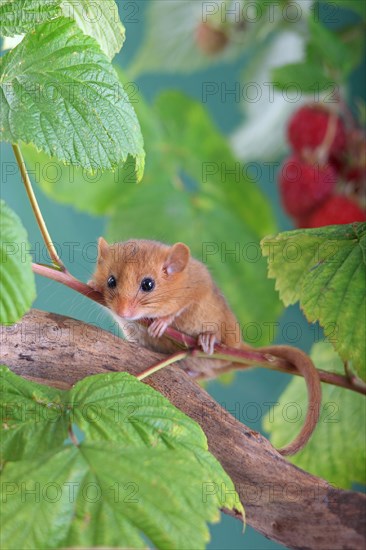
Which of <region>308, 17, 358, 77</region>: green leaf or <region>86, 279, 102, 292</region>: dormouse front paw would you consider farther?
<region>308, 17, 358, 77</region>: green leaf

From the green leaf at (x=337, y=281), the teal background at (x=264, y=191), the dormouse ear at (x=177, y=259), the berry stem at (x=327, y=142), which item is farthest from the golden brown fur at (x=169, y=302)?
the berry stem at (x=327, y=142)

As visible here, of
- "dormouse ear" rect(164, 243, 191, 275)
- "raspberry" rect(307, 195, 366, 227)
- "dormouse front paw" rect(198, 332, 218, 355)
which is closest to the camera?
"dormouse front paw" rect(198, 332, 218, 355)

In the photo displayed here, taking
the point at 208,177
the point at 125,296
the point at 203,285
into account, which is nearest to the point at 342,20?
the point at 208,177

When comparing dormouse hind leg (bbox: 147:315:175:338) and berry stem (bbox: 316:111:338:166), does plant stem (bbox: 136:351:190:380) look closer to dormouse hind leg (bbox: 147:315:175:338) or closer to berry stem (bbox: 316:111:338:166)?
dormouse hind leg (bbox: 147:315:175:338)

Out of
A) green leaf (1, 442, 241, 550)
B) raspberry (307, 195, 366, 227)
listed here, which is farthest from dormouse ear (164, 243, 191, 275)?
raspberry (307, 195, 366, 227)

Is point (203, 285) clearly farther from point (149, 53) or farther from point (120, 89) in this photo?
point (149, 53)

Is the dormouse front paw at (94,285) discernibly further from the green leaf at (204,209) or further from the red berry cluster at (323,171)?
the red berry cluster at (323,171)
